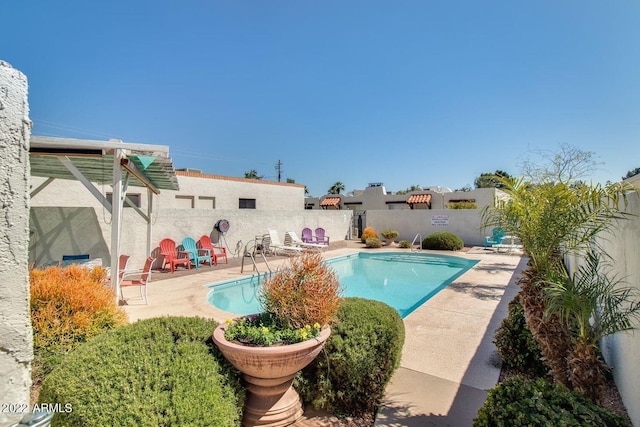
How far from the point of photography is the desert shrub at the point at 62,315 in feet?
10.2

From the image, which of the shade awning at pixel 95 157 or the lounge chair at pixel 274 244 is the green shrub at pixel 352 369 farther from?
the lounge chair at pixel 274 244

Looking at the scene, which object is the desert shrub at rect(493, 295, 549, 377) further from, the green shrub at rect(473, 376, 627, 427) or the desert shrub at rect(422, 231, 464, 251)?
the desert shrub at rect(422, 231, 464, 251)

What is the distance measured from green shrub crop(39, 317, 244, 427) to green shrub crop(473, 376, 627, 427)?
6.60ft

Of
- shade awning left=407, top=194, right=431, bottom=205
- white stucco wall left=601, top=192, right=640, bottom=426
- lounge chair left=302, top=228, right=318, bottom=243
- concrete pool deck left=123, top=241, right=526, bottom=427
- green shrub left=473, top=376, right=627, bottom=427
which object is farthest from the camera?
shade awning left=407, top=194, right=431, bottom=205

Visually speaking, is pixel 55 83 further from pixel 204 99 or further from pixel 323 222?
pixel 323 222

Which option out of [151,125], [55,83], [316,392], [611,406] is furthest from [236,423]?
[151,125]

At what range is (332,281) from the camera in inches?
129

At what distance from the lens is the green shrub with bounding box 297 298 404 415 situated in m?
3.00

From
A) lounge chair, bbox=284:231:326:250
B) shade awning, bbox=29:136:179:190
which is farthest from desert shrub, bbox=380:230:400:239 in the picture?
shade awning, bbox=29:136:179:190

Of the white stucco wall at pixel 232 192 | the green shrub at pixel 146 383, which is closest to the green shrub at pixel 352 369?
the green shrub at pixel 146 383

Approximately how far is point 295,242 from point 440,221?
1007 centimetres

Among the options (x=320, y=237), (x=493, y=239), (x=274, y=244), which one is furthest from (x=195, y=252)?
(x=493, y=239)

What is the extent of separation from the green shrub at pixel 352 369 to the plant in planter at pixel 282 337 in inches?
7.0

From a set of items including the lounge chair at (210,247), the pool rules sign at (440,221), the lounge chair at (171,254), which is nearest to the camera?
the lounge chair at (171,254)
